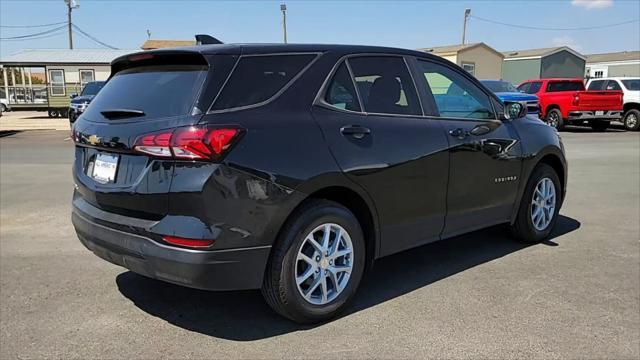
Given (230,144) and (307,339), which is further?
(307,339)

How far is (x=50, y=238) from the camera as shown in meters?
5.72

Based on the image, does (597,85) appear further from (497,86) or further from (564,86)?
(497,86)

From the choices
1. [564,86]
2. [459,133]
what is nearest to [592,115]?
[564,86]

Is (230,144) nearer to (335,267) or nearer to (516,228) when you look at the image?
(335,267)

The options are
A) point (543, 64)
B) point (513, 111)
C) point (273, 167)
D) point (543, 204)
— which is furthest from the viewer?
point (543, 64)

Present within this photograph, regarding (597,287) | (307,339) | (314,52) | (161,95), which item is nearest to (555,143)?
(597,287)

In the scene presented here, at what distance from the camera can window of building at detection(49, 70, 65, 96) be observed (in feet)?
111

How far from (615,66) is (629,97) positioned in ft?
→ 111

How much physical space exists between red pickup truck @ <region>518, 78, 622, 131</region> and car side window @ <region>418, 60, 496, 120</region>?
16901mm

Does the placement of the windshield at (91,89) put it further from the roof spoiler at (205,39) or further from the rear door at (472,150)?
the rear door at (472,150)

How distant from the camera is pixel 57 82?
34.4m

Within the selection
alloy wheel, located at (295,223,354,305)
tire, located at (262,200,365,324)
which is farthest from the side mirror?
alloy wheel, located at (295,223,354,305)

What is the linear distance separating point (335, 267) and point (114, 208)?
56.4 inches

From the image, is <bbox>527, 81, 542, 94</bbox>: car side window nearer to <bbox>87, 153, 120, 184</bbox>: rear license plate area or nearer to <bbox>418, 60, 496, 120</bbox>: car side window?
<bbox>418, 60, 496, 120</bbox>: car side window
